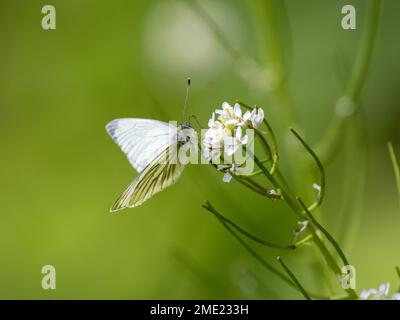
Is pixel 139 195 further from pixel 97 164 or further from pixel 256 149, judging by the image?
pixel 97 164

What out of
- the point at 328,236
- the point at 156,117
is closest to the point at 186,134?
the point at 328,236

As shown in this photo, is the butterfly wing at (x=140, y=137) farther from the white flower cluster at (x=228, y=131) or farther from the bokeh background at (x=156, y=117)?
the bokeh background at (x=156, y=117)

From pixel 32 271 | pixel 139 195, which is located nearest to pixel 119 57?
pixel 32 271

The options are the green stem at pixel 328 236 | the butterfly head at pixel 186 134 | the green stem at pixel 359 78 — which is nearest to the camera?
the green stem at pixel 328 236

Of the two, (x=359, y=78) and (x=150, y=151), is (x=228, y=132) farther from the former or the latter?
(x=359, y=78)

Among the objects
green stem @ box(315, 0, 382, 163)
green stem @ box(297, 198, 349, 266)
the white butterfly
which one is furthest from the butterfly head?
green stem @ box(315, 0, 382, 163)

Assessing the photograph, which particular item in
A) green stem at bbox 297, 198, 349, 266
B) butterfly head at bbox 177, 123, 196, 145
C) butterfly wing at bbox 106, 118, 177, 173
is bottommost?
green stem at bbox 297, 198, 349, 266

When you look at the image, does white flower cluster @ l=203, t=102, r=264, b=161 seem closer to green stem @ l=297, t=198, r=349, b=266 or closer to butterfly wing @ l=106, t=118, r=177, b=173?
green stem @ l=297, t=198, r=349, b=266

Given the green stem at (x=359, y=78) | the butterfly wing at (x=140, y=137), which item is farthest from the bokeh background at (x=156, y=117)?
the butterfly wing at (x=140, y=137)
